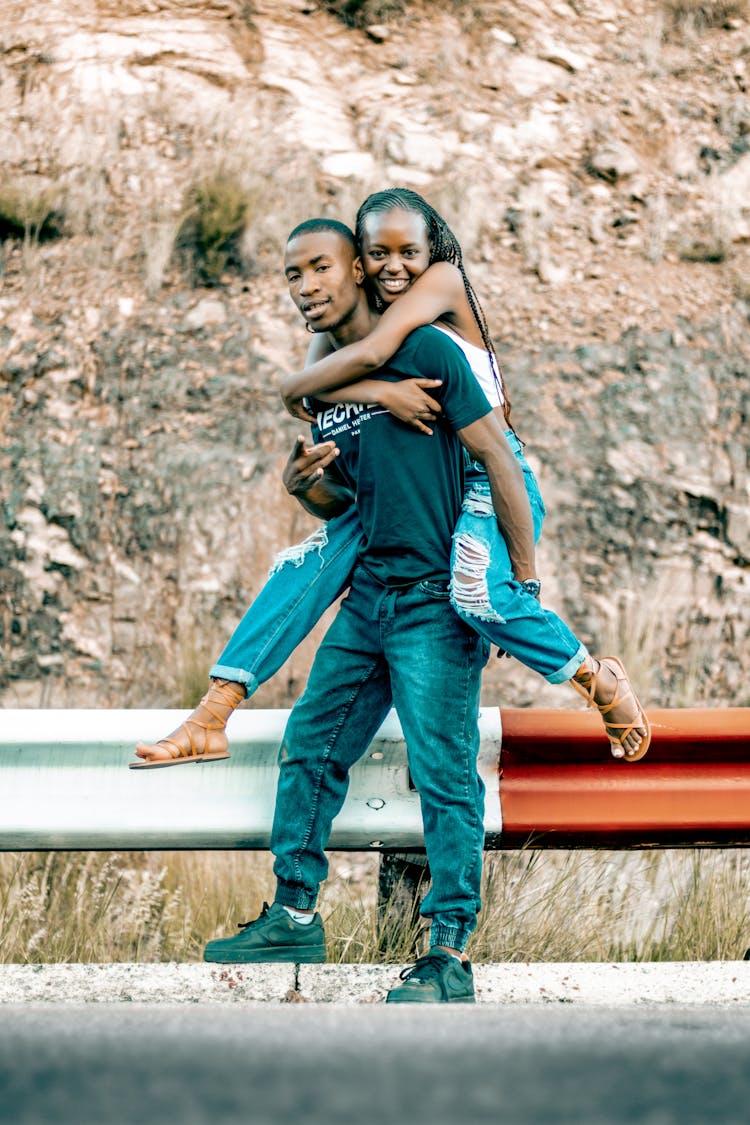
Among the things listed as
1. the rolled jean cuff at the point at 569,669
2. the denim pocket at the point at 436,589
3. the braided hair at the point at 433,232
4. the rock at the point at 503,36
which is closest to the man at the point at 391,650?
the denim pocket at the point at 436,589

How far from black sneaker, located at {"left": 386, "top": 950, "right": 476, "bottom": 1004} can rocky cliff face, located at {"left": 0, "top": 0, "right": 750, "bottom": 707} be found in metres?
3.72

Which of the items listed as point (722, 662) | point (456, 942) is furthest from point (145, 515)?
point (456, 942)

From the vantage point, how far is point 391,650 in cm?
357

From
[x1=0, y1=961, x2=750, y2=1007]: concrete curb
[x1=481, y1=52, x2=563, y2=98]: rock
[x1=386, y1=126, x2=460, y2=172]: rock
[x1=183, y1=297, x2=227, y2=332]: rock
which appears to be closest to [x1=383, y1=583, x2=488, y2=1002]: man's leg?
[x1=0, y1=961, x2=750, y2=1007]: concrete curb

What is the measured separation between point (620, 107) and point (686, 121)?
0.50 metres

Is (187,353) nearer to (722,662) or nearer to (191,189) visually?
(191,189)

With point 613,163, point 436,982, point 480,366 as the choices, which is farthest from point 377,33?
point 436,982

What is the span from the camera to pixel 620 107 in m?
9.98

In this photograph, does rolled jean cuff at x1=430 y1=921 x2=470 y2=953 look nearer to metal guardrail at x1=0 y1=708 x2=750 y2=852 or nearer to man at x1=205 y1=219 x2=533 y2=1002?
man at x1=205 y1=219 x2=533 y2=1002

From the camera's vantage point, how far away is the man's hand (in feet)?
12.0

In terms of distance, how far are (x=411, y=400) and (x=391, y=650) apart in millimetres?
670

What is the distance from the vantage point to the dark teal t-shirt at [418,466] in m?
3.53

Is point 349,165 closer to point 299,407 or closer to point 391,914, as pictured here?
point 299,407

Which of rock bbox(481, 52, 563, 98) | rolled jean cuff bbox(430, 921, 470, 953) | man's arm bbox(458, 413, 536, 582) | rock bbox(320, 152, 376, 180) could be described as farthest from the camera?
rock bbox(481, 52, 563, 98)
